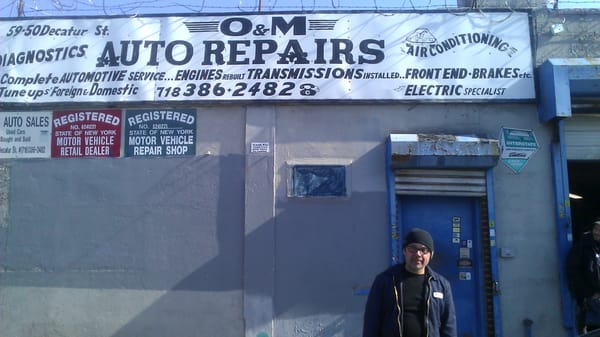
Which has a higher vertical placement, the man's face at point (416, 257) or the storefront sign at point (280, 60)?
the storefront sign at point (280, 60)

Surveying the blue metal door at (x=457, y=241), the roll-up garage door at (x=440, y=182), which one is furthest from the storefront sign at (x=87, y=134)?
the blue metal door at (x=457, y=241)

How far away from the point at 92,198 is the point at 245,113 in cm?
239

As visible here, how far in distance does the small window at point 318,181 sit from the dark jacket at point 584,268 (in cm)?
299

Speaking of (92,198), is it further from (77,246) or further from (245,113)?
(245,113)

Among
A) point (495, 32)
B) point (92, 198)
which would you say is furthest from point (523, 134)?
point (92, 198)

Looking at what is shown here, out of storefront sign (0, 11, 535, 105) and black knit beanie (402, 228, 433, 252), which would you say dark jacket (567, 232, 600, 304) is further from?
black knit beanie (402, 228, 433, 252)

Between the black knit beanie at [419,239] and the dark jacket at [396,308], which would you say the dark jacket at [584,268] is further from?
the black knit beanie at [419,239]

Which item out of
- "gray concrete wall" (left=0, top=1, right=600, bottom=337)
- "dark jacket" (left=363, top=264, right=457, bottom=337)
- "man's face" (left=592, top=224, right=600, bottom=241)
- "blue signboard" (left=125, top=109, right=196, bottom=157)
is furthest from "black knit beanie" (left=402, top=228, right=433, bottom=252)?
"blue signboard" (left=125, top=109, right=196, bottom=157)

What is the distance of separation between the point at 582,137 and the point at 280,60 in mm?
4381

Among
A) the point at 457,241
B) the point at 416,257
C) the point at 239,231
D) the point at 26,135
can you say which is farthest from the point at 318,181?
the point at 26,135

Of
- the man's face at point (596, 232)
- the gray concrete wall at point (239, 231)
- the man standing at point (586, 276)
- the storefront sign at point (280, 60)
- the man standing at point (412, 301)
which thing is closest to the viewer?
the man standing at point (412, 301)

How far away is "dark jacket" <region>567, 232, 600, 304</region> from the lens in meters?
6.03

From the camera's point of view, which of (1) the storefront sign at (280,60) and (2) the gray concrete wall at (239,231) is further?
(1) the storefront sign at (280,60)

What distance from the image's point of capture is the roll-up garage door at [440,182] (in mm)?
6543
